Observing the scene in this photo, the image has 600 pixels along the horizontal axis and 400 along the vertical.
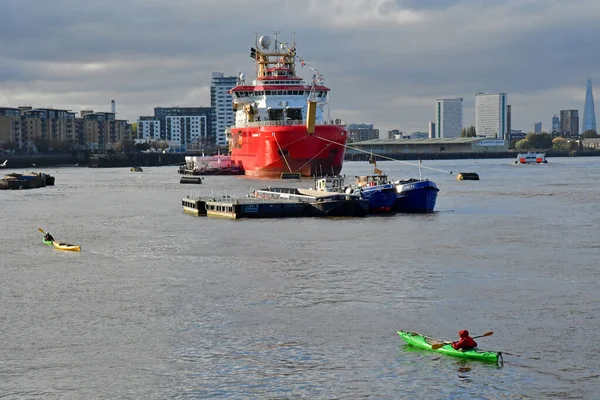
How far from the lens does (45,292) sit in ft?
124

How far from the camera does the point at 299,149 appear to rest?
11612 cm

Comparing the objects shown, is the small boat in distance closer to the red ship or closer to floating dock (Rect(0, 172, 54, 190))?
the red ship

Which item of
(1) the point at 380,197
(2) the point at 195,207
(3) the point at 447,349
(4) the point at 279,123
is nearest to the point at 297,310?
(3) the point at 447,349

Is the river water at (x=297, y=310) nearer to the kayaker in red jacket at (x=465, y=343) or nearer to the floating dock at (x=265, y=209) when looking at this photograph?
the kayaker in red jacket at (x=465, y=343)

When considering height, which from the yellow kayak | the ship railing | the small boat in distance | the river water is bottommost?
the river water

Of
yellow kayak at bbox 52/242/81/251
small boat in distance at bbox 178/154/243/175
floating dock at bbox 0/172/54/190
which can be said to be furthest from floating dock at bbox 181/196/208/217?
small boat in distance at bbox 178/154/243/175

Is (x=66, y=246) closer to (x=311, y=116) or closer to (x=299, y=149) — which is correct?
(x=311, y=116)

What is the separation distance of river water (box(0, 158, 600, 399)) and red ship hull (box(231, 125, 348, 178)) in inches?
2099

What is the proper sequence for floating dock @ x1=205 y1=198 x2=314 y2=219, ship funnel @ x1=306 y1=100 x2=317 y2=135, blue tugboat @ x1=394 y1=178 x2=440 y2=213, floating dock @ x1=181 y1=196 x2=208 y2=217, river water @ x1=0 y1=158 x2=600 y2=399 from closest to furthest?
1. river water @ x1=0 y1=158 x2=600 y2=399
2. floating dock @ x1=205 y1=198 x2=314 y2=219
3. blue tugboat @ x1=394 y1=178 x2=440 y2=213
4. floating dock @ x1=181 y1=196 x2=208 y2=217
5. ship funnel @ x1=306 y1=100 x2=317 y2=135

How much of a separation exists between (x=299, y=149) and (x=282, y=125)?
16.4ft

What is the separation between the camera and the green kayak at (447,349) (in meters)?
26.4

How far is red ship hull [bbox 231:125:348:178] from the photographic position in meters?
115

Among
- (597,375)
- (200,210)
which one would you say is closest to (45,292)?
(597,375)

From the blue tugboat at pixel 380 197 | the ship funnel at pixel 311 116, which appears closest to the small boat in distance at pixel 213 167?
the ship funnel at pixel 311 116
